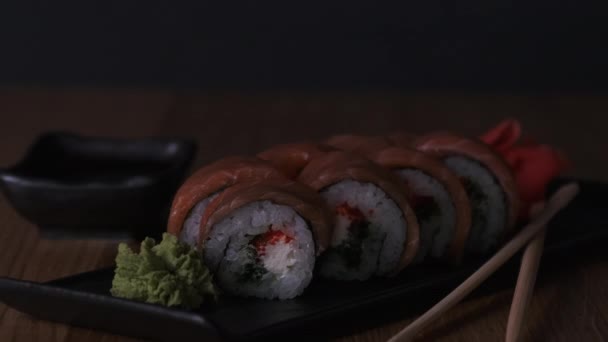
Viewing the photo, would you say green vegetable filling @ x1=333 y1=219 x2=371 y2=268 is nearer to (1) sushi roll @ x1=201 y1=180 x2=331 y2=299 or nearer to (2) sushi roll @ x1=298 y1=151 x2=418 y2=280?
(2) sushi roll @ x1=298 y1=151 x2=418 y2=280

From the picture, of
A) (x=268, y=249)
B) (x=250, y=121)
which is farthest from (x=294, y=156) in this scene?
(x=250, y=121)

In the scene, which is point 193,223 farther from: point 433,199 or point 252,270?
point 433,199

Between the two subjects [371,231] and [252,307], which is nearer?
[252,307]

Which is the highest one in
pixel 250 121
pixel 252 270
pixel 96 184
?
pixel 252 270

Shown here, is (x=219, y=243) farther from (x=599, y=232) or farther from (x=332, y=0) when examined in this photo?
(x=332, y=0)

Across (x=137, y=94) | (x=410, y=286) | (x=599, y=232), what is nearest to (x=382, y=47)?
(x=137, y=94)

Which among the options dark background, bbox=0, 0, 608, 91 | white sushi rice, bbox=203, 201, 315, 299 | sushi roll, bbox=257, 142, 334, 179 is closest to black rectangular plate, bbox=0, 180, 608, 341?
white sushi rice, bbox=203, 201, 315, 299

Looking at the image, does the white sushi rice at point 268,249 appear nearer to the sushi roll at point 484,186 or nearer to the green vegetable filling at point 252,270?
the green vegetable filling at point 252,270
